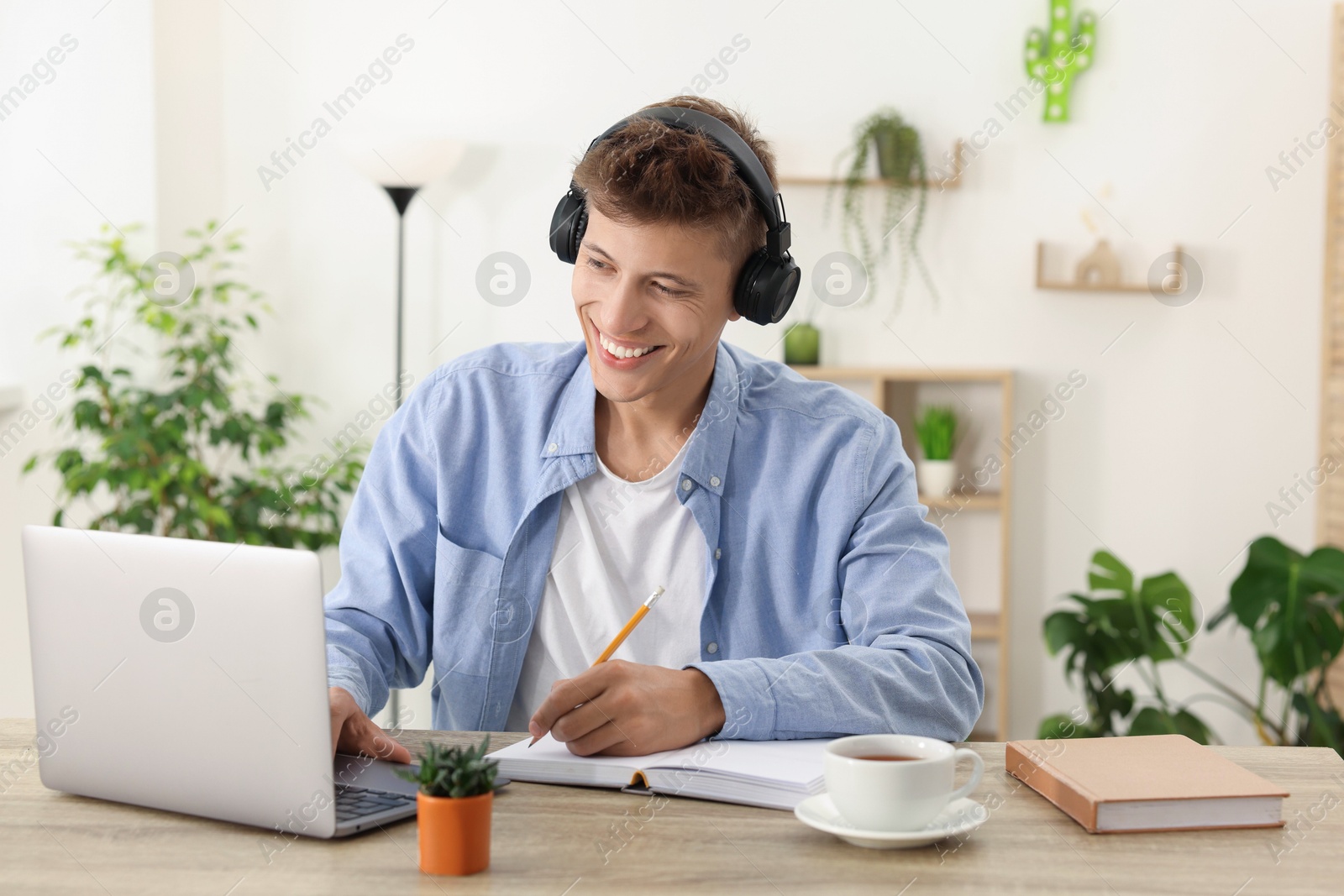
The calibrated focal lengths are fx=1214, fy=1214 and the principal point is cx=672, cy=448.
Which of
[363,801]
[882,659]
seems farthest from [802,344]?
[363,801]

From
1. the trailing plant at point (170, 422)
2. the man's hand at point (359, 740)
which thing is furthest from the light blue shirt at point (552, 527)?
the trailing plant at point (170, 422)

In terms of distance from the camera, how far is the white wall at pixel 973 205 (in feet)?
10.6

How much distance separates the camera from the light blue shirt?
4.64 feet

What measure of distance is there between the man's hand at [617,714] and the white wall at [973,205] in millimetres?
2219

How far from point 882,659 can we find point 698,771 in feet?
0.90

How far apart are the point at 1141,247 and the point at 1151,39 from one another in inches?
21.4

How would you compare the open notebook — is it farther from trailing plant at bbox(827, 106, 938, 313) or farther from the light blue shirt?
trailing plant at bbox(827, 106, 938, 313)

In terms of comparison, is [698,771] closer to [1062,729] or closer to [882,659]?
[882,659]

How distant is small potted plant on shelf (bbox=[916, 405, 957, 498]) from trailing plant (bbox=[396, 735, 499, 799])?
245 centimetres

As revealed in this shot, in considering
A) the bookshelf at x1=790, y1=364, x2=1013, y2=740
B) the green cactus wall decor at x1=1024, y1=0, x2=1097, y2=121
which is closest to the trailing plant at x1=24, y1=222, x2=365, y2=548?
the bookshelf at x1=790, y1=364, x2=1013, y2=740

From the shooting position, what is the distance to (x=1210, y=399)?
3297 millimetres

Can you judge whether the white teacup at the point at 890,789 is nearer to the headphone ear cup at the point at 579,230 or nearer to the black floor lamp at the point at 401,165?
the headphone ear cup at the point at 579,230

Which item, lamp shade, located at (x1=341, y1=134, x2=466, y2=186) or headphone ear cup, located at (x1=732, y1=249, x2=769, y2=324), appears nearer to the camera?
headphone ear cup, located at (x1=732, y1=249, x2=769, y2=324)

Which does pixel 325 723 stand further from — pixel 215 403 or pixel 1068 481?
pixel 1068 481
